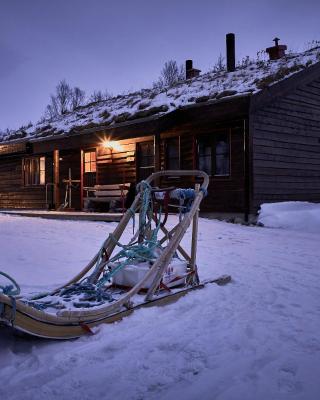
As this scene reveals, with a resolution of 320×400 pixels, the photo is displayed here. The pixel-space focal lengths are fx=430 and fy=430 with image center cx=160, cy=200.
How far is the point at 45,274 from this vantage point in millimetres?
4875

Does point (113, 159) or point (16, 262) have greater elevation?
point (113, 159)

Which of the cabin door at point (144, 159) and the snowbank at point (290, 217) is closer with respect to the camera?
the snowbank at point (290, 217)

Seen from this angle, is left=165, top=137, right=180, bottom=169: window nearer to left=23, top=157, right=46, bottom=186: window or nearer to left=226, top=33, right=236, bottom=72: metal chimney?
left=226, top=33, right=236, bottom=72: metal chimney

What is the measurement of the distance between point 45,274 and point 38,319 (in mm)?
2236

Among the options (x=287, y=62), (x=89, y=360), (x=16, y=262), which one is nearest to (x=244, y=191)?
(x=287, y=62)

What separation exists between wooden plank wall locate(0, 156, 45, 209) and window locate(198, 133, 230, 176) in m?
7.63

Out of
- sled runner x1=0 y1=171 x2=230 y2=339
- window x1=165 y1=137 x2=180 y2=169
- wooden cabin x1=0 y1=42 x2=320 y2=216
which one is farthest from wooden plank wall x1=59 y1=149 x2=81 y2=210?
sled runner x1=0 y1=171 x2=230 y2=339

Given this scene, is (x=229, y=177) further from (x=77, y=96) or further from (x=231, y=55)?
(x=77, y=96)

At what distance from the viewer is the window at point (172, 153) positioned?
13.2 m

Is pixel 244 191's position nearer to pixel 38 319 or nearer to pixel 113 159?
pixel 113 159

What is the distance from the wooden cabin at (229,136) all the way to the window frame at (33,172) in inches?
64.7

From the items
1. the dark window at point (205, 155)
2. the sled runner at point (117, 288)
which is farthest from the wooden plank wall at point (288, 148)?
the sled runner at point (117, 288)

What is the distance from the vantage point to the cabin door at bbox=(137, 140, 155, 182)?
13.9m

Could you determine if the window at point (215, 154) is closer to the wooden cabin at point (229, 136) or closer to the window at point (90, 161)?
the wooden cabin at point (229, 136)
